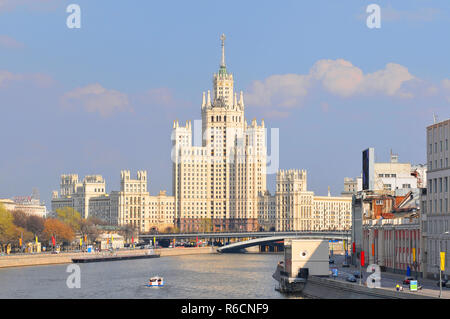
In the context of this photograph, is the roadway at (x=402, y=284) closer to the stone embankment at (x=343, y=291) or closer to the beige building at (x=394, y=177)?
the stone embankment at (x=343, y=291)

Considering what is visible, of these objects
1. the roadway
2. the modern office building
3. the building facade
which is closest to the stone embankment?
the roadway

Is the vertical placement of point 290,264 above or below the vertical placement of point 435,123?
below

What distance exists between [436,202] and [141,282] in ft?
134

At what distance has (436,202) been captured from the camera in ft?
331

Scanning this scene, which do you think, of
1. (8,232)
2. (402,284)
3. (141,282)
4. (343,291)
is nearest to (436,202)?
(402,284)

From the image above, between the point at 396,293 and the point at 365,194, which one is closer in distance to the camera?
the point at 396,293

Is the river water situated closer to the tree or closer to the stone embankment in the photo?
the stone embankment

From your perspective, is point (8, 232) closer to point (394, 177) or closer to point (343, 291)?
point (394, 177)

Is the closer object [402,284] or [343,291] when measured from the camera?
[343,291]

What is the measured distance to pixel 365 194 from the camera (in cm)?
14212
